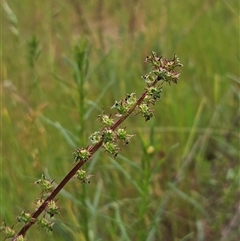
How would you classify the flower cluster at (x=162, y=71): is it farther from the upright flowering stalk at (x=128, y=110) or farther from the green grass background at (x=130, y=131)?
the green grass background at (x=130, y=131)

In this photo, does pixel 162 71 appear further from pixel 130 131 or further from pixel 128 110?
pixel 130 131

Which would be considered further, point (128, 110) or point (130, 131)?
point (130, 131)

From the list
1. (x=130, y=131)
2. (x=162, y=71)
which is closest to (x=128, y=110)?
→ (x=162, y=71)

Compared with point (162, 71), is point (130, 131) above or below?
above

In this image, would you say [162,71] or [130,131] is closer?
[162,71]

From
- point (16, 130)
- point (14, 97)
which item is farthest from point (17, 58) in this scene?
point (14, 97)

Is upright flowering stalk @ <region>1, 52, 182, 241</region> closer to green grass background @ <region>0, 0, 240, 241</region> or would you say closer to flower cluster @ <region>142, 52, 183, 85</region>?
flower cluster @ <region>142, 52, 183, 85</region>

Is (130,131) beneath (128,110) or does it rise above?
above

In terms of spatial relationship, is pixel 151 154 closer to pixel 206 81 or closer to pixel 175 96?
pixel 175 96

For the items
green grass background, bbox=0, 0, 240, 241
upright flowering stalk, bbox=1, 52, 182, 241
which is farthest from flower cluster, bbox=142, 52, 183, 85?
green grass background, bbox=0, 0, 240, 241
